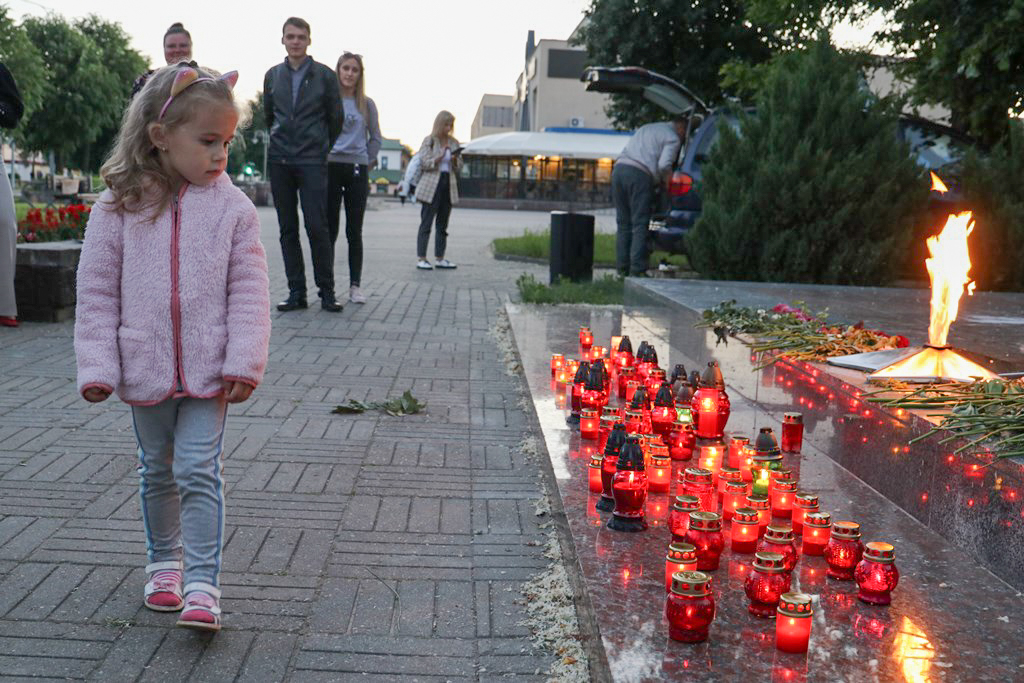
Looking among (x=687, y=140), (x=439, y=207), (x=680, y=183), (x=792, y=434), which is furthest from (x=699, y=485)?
(x=439, y=207)

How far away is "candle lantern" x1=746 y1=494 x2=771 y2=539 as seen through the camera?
3.23 meters

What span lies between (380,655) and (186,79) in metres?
1.60

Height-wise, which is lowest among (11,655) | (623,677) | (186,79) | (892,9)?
(11,655)

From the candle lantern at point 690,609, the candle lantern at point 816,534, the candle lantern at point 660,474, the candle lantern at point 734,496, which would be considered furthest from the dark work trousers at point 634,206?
the candle lantern at point 690,609

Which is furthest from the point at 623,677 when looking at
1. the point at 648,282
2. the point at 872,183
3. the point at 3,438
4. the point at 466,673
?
the point at 872,183

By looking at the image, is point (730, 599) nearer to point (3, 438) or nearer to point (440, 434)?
point (440, 434)

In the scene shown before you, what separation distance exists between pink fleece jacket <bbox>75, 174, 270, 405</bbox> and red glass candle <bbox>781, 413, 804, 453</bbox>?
2.27m

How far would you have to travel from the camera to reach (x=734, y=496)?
3391 mm

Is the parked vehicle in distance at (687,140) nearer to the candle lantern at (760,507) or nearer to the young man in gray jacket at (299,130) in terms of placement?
the young man in gray jacket at (299,130)

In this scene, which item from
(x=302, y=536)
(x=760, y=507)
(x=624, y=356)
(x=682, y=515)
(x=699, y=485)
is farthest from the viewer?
(x=624, y=356)

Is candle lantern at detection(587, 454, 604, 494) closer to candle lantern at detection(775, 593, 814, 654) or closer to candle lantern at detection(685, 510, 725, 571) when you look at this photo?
candle lantern at detection(685, 510, 725, 571)

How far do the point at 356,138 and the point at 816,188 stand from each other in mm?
3947

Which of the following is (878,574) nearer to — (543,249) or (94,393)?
(94,393)

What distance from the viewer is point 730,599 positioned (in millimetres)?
2826
